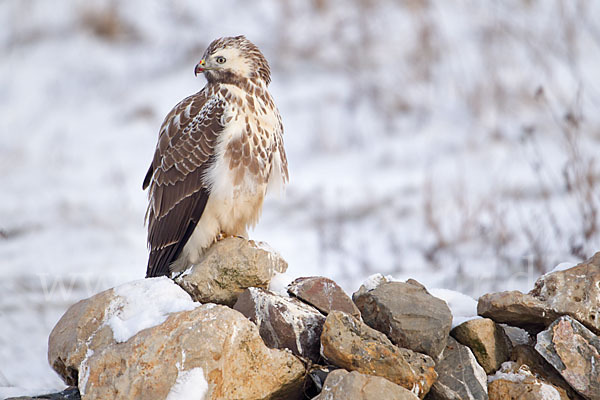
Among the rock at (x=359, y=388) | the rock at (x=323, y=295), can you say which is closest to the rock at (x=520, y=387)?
the rock at (x=359, y=388)

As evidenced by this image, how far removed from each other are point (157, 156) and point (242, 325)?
1486mm

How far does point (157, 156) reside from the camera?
3.65 metres

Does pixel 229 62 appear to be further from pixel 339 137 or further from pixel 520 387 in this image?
pixel 339 137

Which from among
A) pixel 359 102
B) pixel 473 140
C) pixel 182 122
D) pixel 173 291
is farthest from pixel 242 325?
pixel 359 102

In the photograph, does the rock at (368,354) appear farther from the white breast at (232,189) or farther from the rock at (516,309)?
the white breast at (232,189)

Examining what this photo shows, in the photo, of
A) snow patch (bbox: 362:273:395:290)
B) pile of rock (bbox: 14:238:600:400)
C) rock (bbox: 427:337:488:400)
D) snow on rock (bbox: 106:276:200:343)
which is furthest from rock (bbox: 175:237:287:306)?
rock (bbox: 427:337:488:400)

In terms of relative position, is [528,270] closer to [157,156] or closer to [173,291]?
[157,156]

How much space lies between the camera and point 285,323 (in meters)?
→ 2.61

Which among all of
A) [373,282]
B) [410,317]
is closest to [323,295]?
[373,282]

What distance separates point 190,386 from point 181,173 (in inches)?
55.5

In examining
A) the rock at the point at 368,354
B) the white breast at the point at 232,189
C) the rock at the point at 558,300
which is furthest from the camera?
the white breast at the point at 232,189

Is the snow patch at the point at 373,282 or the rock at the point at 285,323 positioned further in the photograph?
the snow patch at the point at 373,282

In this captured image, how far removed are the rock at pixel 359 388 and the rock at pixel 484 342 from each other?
50 cm

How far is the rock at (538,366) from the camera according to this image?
105 inches
